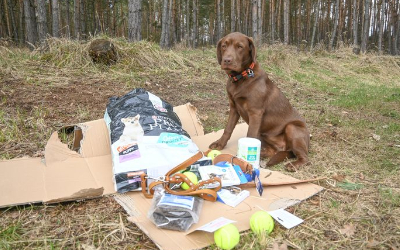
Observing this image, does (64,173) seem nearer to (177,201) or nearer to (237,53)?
(177,201)

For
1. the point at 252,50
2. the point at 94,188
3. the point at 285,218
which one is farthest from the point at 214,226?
the point at 252,50

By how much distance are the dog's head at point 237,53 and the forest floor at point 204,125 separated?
102 cm

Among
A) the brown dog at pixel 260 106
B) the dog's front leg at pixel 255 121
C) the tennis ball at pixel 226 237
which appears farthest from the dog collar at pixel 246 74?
the tennis ball at pixel 226 237

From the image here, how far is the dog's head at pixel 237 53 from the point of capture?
8.80 feet

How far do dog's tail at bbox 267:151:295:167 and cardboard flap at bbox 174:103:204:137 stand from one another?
1026mm

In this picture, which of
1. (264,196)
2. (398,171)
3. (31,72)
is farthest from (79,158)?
(31,72)

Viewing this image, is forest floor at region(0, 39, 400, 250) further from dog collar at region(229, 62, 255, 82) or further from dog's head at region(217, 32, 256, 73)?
dog's head at region(217, 32, 256, 73)

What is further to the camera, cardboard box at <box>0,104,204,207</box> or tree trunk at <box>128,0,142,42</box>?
tree trunk at <box>128,0,142,42</box>

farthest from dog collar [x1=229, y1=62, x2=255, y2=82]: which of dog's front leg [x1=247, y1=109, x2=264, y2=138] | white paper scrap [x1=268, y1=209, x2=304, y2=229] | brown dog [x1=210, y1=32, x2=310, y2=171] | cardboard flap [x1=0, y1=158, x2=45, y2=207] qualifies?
cardboard flap [x1=0, y1=158, x2=45, y2=207]

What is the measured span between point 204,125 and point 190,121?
51 cm

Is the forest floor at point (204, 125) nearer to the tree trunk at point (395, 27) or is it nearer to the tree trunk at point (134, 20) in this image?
the tree trunk at point (134, 20)

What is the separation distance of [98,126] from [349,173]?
2427mm

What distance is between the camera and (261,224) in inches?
63.3

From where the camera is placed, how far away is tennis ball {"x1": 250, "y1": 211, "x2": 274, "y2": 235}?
1.60 m
